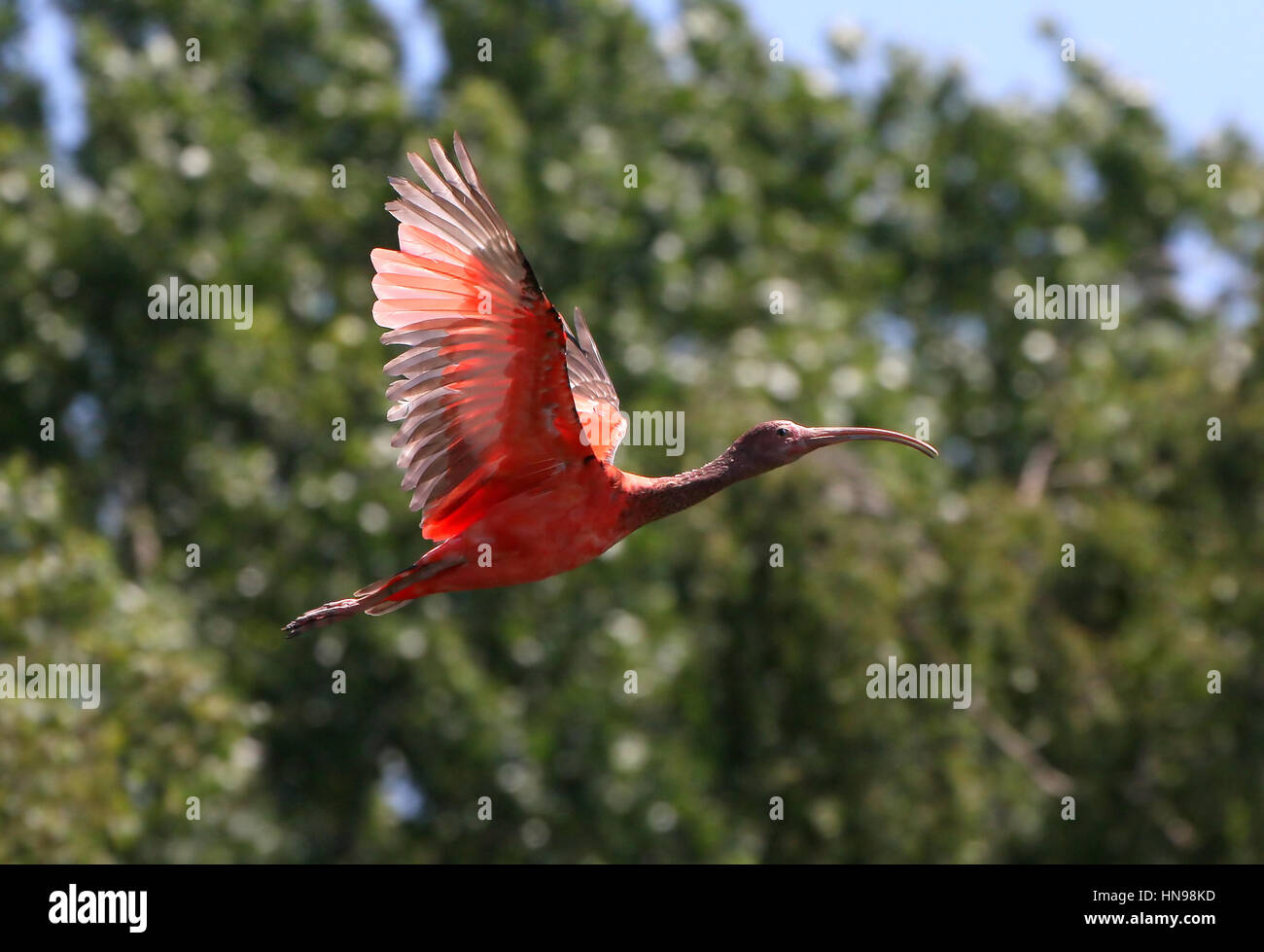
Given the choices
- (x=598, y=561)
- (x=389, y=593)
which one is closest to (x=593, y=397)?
(x=389, y=593)

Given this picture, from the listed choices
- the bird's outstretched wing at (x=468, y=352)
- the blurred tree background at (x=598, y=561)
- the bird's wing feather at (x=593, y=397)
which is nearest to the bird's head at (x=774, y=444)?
the bird's outstretched wing at (x=468, y=352)

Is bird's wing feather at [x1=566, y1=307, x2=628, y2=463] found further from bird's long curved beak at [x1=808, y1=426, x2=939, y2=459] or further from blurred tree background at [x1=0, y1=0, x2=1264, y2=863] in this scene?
blurred tree background at [x1=0, y1=0, x2=1264, y2=863]

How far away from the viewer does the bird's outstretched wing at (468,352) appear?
25.1ft

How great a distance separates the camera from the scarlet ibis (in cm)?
768

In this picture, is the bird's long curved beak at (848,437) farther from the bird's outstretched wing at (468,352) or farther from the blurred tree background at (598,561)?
the blurred tree background at (598,561)

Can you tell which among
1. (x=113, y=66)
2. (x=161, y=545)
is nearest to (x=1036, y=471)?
(x=161, y=545)

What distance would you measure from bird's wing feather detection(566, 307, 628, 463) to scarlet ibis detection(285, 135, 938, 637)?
1.31 m

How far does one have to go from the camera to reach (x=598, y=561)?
1864cm

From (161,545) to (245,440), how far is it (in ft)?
4.66

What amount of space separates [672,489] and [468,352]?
0.99m

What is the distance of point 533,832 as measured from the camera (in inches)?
741

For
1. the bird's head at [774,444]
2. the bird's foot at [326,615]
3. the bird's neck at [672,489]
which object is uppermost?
the bird's head at [774,444]

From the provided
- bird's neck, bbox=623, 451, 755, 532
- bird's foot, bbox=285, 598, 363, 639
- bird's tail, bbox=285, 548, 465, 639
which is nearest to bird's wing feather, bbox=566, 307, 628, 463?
bird's neck, bbox=623, 451, 755, 532

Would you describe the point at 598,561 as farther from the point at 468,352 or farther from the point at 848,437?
the point at 468,352
